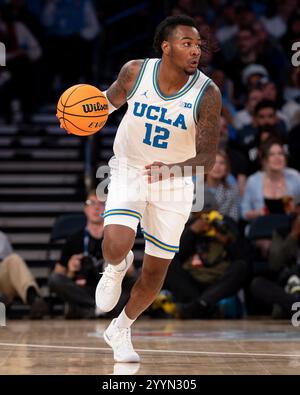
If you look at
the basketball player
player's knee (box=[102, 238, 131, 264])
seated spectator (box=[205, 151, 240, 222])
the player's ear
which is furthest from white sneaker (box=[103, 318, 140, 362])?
seated spectator (box=[205, 151, 240, 222])

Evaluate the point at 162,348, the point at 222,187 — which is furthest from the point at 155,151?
the point at 222,187

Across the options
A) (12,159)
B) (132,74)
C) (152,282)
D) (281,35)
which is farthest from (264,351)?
(281,35)

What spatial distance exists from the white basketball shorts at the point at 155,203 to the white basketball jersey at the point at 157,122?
0.44ft

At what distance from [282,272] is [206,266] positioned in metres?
0.79

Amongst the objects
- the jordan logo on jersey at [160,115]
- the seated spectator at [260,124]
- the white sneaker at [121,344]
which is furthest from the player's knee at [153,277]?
the seated spectator at [260,124]

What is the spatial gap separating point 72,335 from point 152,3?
7564 mm

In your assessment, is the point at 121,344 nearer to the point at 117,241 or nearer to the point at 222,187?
the point at 117,241

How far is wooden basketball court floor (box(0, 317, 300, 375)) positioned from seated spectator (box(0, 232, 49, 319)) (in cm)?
25

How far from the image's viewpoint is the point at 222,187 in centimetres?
1008

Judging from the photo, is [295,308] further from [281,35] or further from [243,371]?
[281,35]

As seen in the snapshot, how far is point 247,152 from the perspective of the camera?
11.0m

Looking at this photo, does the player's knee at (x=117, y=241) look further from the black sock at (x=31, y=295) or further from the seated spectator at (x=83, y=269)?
the black sock at (x=31, y=295)

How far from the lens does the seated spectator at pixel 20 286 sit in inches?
380

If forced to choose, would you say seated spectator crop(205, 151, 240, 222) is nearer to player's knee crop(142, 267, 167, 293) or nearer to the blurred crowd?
the blurred crowd
